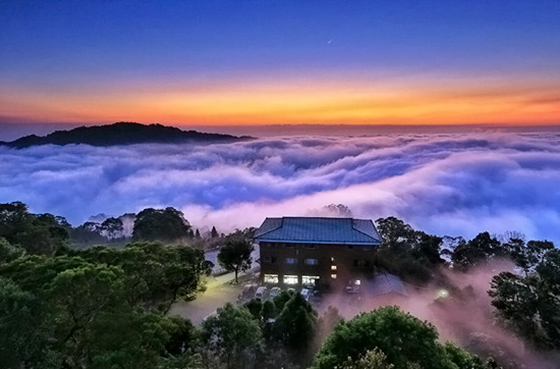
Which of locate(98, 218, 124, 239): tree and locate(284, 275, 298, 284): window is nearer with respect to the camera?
locate(284, 275, 298, 284): window

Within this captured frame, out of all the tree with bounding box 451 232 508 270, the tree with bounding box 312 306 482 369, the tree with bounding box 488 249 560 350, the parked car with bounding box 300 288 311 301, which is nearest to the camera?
the tree with bounding box 312 306 482 369

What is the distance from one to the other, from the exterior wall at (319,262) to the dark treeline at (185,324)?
19.0 ft

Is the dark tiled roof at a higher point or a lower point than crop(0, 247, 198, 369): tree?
lower

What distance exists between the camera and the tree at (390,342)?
30.8ft

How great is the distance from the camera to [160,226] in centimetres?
3659

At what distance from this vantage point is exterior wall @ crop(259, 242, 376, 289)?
25.2m

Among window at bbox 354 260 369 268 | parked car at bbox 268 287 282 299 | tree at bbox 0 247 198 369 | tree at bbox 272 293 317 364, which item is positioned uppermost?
tree at bbox 0 247 198 369

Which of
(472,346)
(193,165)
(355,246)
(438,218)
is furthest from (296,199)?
(472,346)

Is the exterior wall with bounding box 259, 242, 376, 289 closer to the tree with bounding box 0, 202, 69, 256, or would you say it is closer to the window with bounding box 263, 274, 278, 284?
the window with bounding box 263, 274, 278, 284

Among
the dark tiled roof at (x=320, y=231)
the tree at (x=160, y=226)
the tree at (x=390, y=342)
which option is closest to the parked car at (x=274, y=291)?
the dark tiled roof at (x=320, y=231)

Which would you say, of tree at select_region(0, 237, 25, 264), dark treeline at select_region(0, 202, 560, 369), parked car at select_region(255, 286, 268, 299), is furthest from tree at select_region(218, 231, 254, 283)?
tree at select_region(0, 237, 25, 264)

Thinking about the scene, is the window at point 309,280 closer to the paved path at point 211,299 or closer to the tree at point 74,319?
the paved path at point 211,299

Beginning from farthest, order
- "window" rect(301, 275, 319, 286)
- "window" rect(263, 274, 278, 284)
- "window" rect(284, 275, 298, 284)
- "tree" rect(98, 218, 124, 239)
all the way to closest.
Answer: "tree" rect(98, 218, 124, 239)
"window" rect(263, 274, 278, 284)
"window" rect(284, 275, 298, 284)
"window" rect(301, 275, 319, 286)

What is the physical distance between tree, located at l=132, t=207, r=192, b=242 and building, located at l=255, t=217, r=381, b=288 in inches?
512
